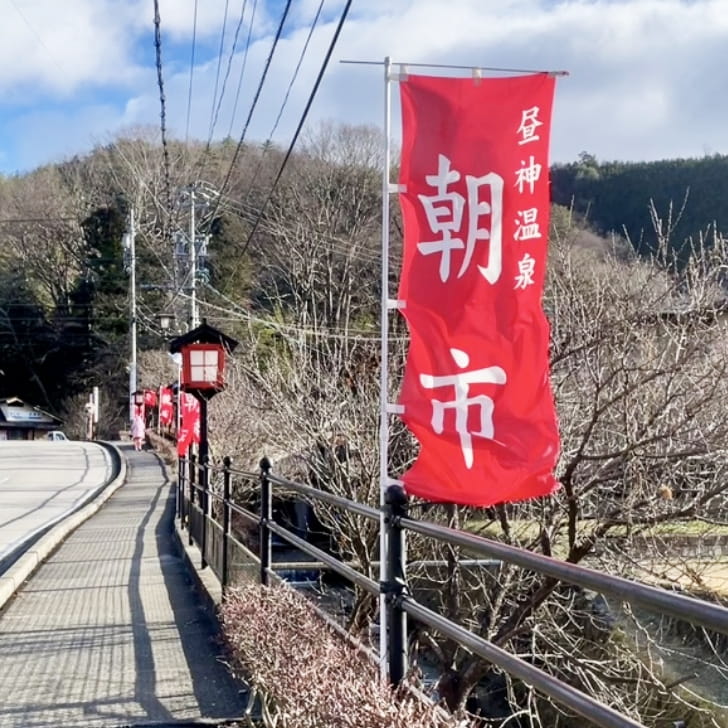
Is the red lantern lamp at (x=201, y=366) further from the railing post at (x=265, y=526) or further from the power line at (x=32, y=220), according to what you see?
the power line at (x=32, y=220)

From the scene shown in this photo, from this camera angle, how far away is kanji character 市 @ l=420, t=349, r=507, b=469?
3.47 m

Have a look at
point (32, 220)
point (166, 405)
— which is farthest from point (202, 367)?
point (32, 220)

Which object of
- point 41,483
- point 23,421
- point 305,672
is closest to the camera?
point 305,672

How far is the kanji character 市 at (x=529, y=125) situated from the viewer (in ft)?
12.1

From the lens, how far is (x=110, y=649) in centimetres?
626

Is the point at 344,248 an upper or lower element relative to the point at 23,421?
upper

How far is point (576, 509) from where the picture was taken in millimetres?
7789

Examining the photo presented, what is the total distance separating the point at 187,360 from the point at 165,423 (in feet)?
88.3

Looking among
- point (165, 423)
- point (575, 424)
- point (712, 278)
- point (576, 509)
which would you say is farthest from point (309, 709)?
point (165, 423)

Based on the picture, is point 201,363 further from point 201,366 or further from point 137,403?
point 137,403

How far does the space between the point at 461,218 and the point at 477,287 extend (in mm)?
309

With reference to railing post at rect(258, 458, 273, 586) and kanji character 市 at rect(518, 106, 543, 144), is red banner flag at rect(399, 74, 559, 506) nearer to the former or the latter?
kanji character 市 at rect(518, 106, 543, 144)

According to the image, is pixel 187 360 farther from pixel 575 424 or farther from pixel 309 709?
pixel 309 709

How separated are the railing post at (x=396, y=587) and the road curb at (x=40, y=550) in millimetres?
5602
